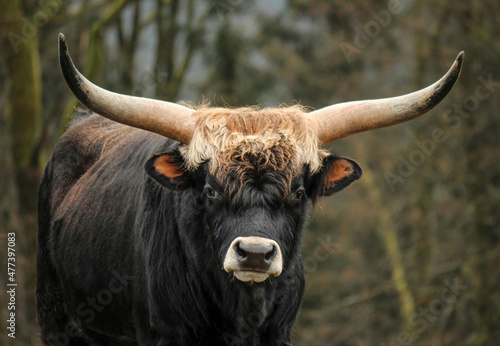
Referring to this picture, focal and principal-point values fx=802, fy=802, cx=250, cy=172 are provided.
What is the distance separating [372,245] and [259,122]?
20.5 metres

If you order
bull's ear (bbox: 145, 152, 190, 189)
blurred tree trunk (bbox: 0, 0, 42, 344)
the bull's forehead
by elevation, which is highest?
blurred tree trunk (bbox: 0, 0, 42, 344)

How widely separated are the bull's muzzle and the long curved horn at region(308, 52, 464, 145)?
51.3 inches

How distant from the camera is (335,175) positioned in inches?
244

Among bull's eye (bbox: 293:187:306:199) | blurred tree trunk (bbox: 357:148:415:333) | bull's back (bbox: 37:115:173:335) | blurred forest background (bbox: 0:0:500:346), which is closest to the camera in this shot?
bull's eye (bbox: 293:187:306:199)

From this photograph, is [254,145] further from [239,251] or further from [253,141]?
[239,251]

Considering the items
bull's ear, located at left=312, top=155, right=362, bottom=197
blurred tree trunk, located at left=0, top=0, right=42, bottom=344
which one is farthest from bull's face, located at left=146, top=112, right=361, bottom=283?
blurred tree trunk, located at left=0, top=0, right=42, bottom=344

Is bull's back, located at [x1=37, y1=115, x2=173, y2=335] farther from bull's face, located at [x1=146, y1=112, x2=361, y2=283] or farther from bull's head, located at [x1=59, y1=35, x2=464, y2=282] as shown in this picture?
bull's face, located at [x1=146, y1=112, x2=361, y2=283]

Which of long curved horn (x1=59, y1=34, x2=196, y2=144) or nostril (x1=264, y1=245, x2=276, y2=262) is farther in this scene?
long curved horn (x1=59, y1=34, x2=196, y2=144)

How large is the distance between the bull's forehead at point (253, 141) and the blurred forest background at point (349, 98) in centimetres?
716

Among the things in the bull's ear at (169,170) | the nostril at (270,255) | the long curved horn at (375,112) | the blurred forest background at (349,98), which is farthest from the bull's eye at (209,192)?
the blurred forest background at (349,98)

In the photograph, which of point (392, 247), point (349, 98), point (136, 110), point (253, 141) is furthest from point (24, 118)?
point (392, 247)

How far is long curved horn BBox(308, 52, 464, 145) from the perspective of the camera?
5.81 metres

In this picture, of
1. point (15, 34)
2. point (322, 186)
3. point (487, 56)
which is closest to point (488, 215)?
point (487, 56)

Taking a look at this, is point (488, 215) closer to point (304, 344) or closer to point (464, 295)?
point (464, 295)
